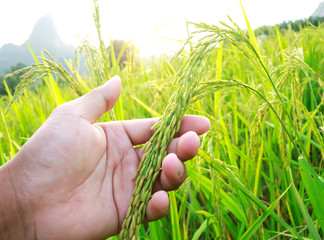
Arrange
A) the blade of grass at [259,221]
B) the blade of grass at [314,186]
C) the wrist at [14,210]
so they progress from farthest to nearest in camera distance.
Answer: the wrist at [14,210] < the blade of grass at [259,221] < the blade of grass at [314,186]

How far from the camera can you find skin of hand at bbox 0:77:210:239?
1.09 m

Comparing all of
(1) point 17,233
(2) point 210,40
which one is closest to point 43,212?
(1) point 17,233

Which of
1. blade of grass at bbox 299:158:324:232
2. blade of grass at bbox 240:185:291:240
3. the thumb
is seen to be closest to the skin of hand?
the thumb

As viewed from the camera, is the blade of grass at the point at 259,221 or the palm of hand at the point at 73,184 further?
the palm of hand at the point at 73,184

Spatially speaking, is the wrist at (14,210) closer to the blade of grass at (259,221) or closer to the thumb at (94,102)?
the thumb at (94,102)

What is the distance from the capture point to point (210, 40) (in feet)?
2.45

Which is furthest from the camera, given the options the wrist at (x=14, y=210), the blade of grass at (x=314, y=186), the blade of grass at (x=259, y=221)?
the wrist at (x=14, y=210)

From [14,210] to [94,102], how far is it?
569 millimetres

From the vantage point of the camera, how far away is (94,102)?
45.6 inches

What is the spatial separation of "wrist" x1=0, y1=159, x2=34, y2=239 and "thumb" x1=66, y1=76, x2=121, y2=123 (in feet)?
1.16

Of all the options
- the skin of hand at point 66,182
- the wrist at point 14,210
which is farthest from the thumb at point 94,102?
the wrist at point 14,210

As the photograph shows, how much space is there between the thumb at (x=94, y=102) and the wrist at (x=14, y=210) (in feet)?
1.16

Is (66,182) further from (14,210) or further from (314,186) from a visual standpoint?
Result: (314,186)

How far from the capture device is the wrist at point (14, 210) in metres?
1.09
